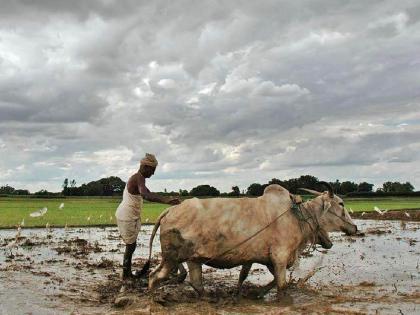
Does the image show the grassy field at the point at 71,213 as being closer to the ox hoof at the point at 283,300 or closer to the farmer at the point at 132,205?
the farmer at the point at 132,205

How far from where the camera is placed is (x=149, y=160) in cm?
889

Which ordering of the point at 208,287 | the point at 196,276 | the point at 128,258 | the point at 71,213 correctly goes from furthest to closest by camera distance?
the point at 71,213 → the point at 208,287 → the point at 128,258 → the point at 196,276

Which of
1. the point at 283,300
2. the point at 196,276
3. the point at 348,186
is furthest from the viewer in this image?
the point at 348,186

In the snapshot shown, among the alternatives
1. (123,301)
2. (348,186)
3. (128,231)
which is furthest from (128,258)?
(348,186)

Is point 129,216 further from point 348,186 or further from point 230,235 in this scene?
point 348,186

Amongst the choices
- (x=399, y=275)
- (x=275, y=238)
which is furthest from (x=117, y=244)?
(x=275, y=238)

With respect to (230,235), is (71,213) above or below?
below

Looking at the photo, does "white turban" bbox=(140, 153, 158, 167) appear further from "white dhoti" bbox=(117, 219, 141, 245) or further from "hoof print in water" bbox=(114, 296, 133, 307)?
"hoof print in water" bbox=(114, 296, 133, 307)

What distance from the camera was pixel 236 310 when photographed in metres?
7.68

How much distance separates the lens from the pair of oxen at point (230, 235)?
7.73 metres

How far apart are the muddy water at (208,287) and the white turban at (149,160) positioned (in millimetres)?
2075

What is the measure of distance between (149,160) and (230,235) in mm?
2037

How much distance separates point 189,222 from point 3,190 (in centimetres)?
9719

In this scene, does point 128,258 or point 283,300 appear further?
point 128,258
